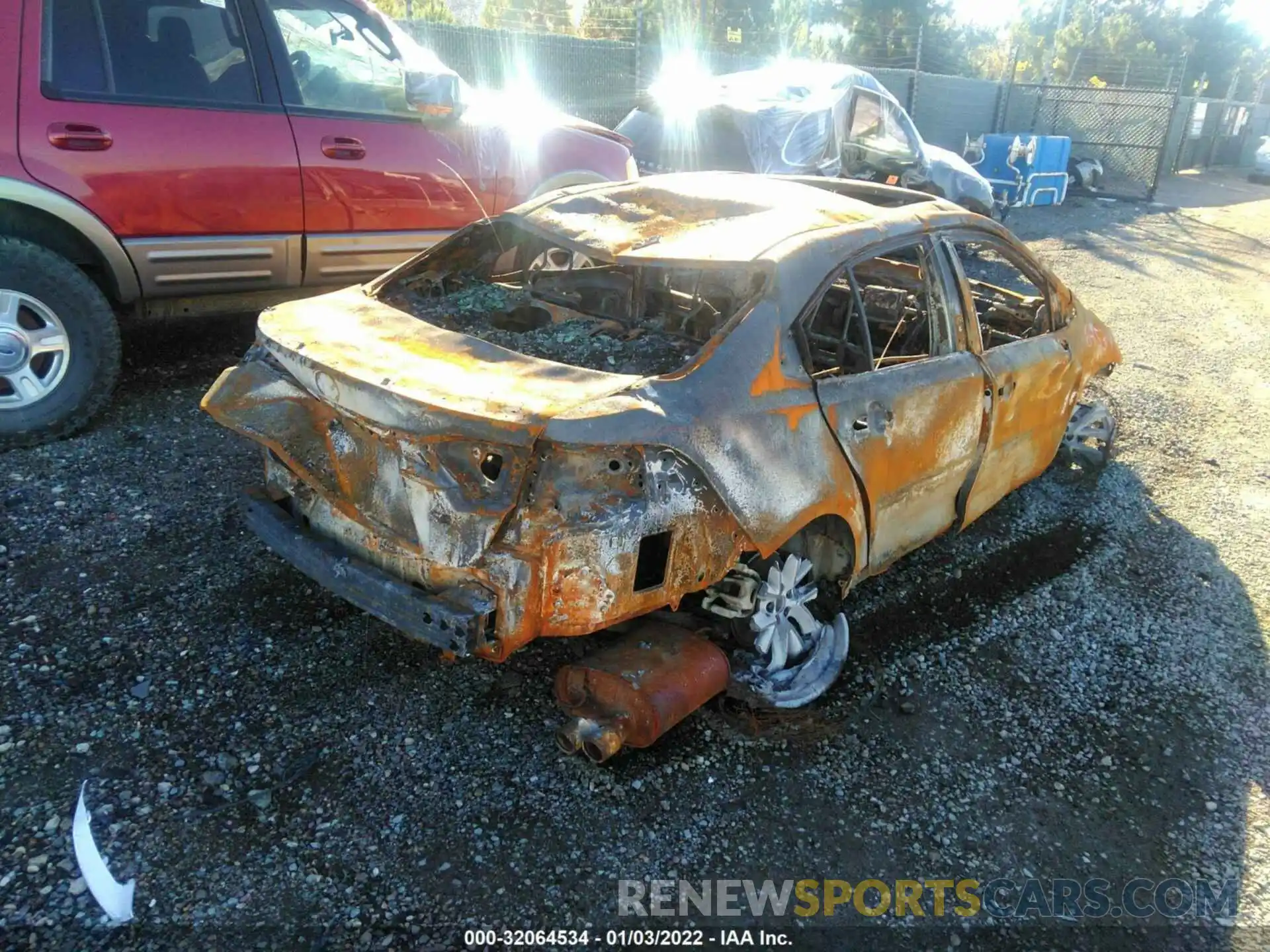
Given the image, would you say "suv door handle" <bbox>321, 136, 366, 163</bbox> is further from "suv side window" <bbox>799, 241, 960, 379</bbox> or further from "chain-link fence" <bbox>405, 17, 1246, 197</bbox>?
"chain-link fence" <bbox>405, 17, 1246, 197</bbox>

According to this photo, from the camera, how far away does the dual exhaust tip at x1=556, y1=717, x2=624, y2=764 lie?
2508 millimetres

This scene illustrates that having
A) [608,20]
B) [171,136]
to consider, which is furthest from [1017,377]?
[608,20]

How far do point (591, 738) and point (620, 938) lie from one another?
0.53m

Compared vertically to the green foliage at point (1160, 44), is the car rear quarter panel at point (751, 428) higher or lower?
lower

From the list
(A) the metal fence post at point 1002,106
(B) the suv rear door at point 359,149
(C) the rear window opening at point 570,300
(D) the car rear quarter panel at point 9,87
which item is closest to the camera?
(C) the rear window opening at point 570,300

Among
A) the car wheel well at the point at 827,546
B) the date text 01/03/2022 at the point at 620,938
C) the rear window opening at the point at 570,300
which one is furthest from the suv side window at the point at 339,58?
the date text 01/03/2022 at the point at 620,938

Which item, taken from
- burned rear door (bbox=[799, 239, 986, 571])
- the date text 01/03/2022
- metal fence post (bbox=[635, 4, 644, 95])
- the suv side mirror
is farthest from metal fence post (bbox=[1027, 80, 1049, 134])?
the date text 01/03/2022

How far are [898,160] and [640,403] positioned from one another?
31.5 feet

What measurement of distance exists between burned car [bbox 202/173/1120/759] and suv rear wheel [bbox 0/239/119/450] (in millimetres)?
1669

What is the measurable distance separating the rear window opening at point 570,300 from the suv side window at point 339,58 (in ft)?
5.79

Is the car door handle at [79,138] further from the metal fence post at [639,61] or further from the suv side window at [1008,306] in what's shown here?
the metal fence post at [639,61]

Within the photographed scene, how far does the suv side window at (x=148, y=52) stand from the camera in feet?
13.3

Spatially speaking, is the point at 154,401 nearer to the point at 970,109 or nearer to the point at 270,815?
the point at 270,815

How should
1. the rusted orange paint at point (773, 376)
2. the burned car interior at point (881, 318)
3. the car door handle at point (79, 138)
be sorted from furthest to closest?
1. the car door handle at point (79, 138)
2. the burned car interior at point (881, 318)
3. the rusted orange paint at point (773, 376)
